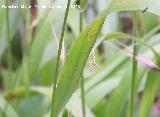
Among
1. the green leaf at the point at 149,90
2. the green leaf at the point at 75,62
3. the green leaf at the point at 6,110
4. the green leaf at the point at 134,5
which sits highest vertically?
the green leaf at the point at 134,5

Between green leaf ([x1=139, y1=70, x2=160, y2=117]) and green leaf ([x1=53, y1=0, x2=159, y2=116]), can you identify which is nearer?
green leaf ([x1=53, y1=0, x2=159, y2=116])

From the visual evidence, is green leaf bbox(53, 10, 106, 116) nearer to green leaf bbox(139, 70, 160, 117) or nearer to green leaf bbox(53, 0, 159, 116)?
green leaf bbox(53, 0, 159, 116)

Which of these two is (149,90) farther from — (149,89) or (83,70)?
(83,70)

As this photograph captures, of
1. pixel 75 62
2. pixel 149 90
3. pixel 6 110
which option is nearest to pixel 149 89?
pixel 149 90

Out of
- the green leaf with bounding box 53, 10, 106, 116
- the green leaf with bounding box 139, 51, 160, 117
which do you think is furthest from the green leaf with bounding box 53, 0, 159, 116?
the green leaf with bounding box 139, 51, 160, 117

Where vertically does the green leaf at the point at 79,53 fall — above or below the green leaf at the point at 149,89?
above

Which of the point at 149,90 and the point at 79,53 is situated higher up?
the point at 79,53

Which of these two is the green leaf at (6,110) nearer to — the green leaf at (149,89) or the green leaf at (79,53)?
the green leaf at (149,89)

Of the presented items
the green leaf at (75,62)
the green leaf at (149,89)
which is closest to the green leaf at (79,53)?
the green leaf at (75,62)

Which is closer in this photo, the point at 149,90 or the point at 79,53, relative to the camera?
the point at 79,53

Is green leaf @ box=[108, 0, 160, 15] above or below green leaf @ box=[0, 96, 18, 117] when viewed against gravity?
above

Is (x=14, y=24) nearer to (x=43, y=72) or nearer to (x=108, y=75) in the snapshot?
(x=43, y=72)

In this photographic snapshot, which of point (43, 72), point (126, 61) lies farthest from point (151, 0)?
point (43, 72)
